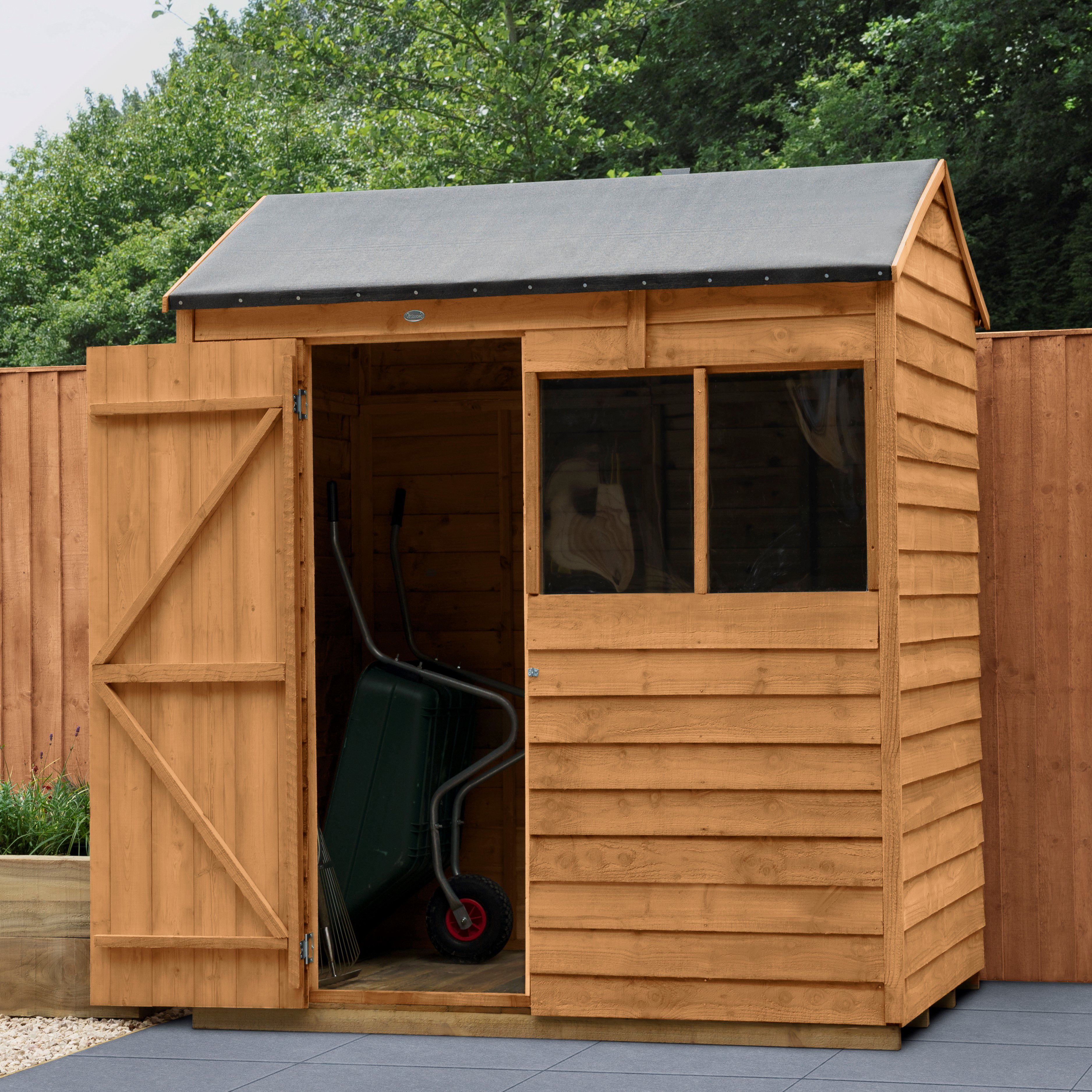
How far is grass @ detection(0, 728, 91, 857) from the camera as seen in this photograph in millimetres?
5184

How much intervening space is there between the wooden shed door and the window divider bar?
48.3 inches

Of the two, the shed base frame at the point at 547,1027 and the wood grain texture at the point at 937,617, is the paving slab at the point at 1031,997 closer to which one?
the shed base frame at the point at 547,1027

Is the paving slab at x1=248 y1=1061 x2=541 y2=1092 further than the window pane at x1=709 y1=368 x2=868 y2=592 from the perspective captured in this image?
No

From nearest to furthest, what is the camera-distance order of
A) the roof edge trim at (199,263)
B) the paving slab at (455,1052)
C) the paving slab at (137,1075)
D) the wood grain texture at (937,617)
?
the paving slab at (137,1075), the paving slab at (455,1052), the wood grain texture at (937,617), the roof edge trim at (199,263)

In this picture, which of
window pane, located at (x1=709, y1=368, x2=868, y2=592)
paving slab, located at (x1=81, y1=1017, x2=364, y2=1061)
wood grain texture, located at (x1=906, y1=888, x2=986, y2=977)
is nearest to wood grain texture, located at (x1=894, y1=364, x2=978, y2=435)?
window pane, located at (x1=709, y1=368, x2=868, y2=592)

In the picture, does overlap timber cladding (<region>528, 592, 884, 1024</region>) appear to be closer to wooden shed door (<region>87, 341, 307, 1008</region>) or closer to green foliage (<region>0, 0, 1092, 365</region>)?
wooden shed door (<region>87, 341, 307, 1008</region>)

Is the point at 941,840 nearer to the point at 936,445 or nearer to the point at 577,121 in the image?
the point at 936,445

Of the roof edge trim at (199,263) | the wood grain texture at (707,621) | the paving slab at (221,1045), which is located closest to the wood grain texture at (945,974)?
the wood grain texture at (707,621)

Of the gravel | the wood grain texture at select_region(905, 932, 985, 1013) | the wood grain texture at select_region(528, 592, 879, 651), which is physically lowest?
the gravel

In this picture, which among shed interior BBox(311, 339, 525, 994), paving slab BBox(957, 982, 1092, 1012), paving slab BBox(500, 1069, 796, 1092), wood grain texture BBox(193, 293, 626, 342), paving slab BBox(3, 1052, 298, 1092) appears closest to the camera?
paving slab BBox(500, 1069, 796, 1092)

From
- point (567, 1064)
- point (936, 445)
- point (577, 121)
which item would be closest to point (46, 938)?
point (567, 1064)

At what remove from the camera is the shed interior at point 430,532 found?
593cm

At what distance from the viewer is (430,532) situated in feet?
19.9

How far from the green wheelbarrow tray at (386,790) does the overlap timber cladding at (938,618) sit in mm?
1856
